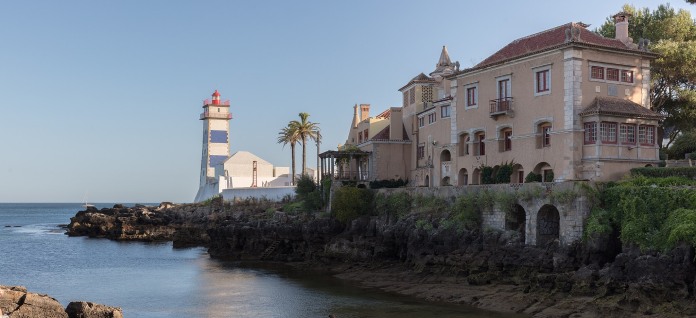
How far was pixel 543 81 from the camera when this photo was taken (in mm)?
42625

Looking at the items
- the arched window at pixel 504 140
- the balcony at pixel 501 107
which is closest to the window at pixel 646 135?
the balcony at pixel 501 107

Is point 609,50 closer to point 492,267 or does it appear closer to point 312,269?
point 492,267

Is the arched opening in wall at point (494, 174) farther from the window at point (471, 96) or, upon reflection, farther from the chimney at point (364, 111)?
the chimney at point (364, 111)

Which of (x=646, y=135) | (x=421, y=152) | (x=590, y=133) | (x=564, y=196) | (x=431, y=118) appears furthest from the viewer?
(x=421, y=152)

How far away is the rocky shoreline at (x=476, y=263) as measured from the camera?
28.0m

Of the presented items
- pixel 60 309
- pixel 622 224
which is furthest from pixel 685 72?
pixel 60 309

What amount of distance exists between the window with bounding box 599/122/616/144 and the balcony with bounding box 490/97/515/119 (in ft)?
19.3

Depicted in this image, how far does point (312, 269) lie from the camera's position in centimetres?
4578

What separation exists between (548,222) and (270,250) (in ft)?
74.0

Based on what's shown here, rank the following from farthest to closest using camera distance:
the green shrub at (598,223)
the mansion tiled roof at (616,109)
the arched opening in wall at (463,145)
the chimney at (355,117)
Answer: the chimney at (355,117) < the arched opening in wall at (463,145) < the mansion tiled roof at (616,109) < the green shrub at (598,223)

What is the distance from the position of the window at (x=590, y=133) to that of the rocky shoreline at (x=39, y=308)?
26234mm

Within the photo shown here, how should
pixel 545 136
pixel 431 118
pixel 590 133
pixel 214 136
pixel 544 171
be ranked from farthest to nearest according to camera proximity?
pixel 214 136
pixel 431 118
pixel 545 136
pixel 544 171
pixel 590 133

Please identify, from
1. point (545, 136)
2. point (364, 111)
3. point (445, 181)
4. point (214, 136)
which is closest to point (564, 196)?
point (545, 136)

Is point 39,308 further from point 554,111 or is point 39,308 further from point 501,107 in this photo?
point 501,107
